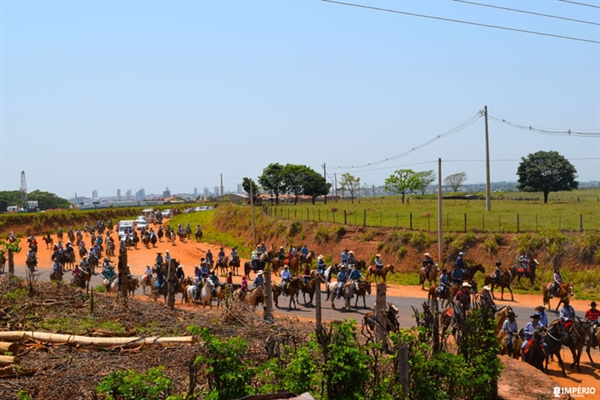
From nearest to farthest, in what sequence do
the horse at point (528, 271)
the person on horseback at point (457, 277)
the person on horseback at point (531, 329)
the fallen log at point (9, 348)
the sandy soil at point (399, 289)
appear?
1. the fallen log at point (9, 348)
2. the sandy soil at point (399, 289)
3. the person on horseback at point (531, 329)
4. the person on horseback at point (457, 277)
5. the horse at point (528, 271)

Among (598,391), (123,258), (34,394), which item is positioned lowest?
(598,391)

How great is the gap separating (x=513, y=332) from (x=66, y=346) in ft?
39.7

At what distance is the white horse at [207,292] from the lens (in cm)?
2216

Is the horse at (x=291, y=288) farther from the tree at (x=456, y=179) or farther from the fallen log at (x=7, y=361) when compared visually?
the tree at (x=456, y=179)

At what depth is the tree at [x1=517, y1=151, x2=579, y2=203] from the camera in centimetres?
7225

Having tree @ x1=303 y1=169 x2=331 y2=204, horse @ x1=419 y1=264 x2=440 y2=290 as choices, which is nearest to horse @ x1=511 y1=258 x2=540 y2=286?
horse @ x1=419 y1=264 x2=440 y2=290

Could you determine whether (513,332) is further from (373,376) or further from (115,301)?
(115,301)

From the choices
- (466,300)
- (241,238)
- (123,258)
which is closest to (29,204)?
(241,238)

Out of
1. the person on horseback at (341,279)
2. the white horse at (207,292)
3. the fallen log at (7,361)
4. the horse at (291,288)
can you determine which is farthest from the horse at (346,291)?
the fallen log at (7,361)

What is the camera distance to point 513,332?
15430mm

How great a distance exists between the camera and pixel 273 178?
91188 mm

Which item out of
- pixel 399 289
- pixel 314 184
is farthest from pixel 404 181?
pixel 399 289

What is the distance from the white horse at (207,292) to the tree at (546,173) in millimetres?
60903

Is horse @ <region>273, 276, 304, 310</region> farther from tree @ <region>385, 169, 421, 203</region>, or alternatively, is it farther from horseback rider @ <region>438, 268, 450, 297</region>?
tree @ <region>385, 169, 421, 203</region>
